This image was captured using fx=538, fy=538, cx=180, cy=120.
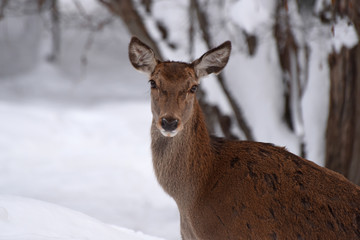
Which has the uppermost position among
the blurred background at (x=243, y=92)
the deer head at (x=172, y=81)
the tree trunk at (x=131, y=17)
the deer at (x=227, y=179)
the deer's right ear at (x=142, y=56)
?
the tree trunk at (x=131, y=17)

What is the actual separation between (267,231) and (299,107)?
4159 mm

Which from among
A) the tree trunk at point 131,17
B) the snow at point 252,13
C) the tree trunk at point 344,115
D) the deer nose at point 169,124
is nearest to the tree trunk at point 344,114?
the tree trunk at point 344,115

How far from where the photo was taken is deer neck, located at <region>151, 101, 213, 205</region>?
13.9ft

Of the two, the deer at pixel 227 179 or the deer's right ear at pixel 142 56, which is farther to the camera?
the deer's right ear at pixel 142 56

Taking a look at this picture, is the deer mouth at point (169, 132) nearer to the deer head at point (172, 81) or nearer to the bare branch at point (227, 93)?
the deer head at point (172, 81)

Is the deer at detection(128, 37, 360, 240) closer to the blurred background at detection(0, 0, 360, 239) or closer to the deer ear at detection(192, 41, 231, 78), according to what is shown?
the deer ear at detection(192, 41, 231, 78)

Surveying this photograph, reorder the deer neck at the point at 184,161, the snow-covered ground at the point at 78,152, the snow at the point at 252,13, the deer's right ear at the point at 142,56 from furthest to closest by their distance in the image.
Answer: the snow-covered ground at the point at 78,152, the snow at the point at 252,13, the deer's right ear at the point at 142,56, the deer neck at the point at 184,161

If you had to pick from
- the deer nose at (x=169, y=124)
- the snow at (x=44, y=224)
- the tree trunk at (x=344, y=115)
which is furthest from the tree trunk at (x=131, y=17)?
the deer nose at (x=169, y=124)

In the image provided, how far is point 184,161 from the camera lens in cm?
428

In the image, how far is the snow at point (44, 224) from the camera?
12.9 feet

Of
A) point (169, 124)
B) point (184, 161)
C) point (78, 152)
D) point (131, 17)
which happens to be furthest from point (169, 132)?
point (78, 152)

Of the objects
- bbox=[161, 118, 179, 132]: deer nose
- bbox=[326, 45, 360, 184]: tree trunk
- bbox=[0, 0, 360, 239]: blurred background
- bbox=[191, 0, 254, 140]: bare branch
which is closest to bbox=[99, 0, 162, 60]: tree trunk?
bbox=[0, 0, 360, 239]: blurred background

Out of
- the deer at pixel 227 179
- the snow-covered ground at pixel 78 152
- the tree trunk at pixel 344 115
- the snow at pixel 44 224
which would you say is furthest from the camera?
the snow-covered ground at pixel 78 152

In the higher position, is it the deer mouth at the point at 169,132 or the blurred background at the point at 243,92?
the blurred background at the point at 243,92
